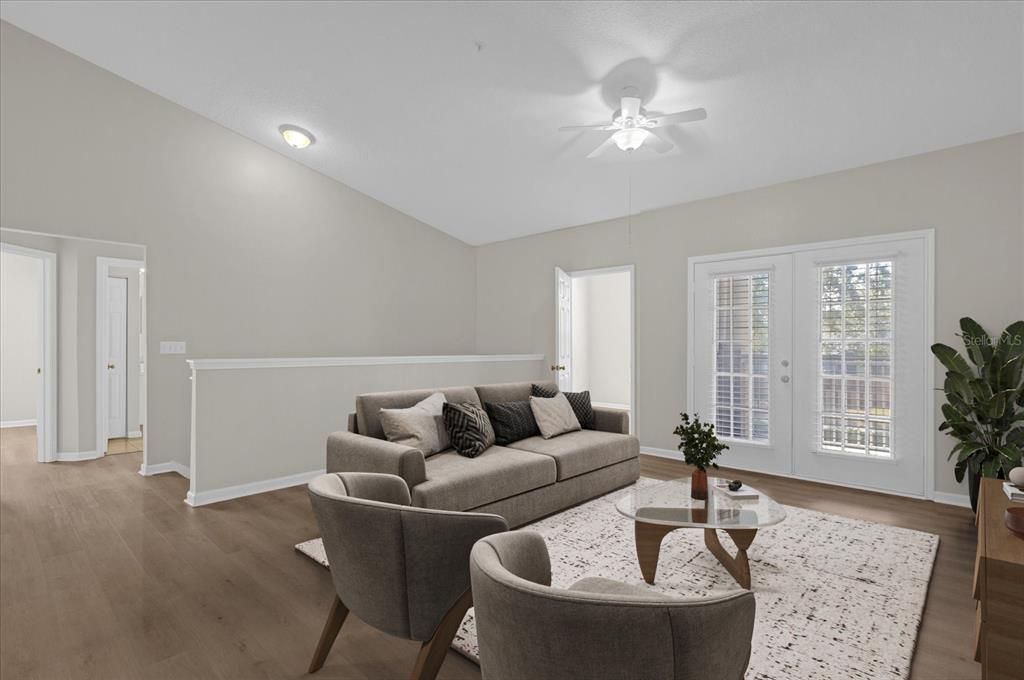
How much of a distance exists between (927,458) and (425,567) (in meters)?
4.19

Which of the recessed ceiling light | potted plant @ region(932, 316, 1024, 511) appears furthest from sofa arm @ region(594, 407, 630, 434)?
the recessed ceiling light

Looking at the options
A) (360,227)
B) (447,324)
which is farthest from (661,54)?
(447,324)

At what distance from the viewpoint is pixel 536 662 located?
3.67 feet

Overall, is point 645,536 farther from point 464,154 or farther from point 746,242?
point 464,154

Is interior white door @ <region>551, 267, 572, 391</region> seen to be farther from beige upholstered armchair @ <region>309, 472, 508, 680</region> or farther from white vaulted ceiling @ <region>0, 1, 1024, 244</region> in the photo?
beige upholstered armchair @ <region>309, 472, 508, 680</region>

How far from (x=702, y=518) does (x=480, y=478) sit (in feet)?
4.19

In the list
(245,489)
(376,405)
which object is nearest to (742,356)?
(376,405)

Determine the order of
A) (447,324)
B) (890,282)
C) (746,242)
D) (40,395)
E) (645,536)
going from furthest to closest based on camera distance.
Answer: (447,324)
(40,395)
(746,242)
(890,282)
(645,536)

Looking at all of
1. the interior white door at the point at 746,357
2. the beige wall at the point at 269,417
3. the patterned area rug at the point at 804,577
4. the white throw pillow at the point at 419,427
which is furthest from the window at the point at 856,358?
the beige wall at the point at 269,417

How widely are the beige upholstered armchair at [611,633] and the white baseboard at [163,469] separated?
4772 mm

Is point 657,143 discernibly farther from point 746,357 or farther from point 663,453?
point 663,453

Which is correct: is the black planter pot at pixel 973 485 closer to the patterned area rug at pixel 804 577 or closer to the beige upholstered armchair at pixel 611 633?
Answer: the patterned area rug at pixel 804 577

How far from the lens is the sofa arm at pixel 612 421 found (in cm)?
448

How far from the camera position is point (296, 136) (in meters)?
5.07
